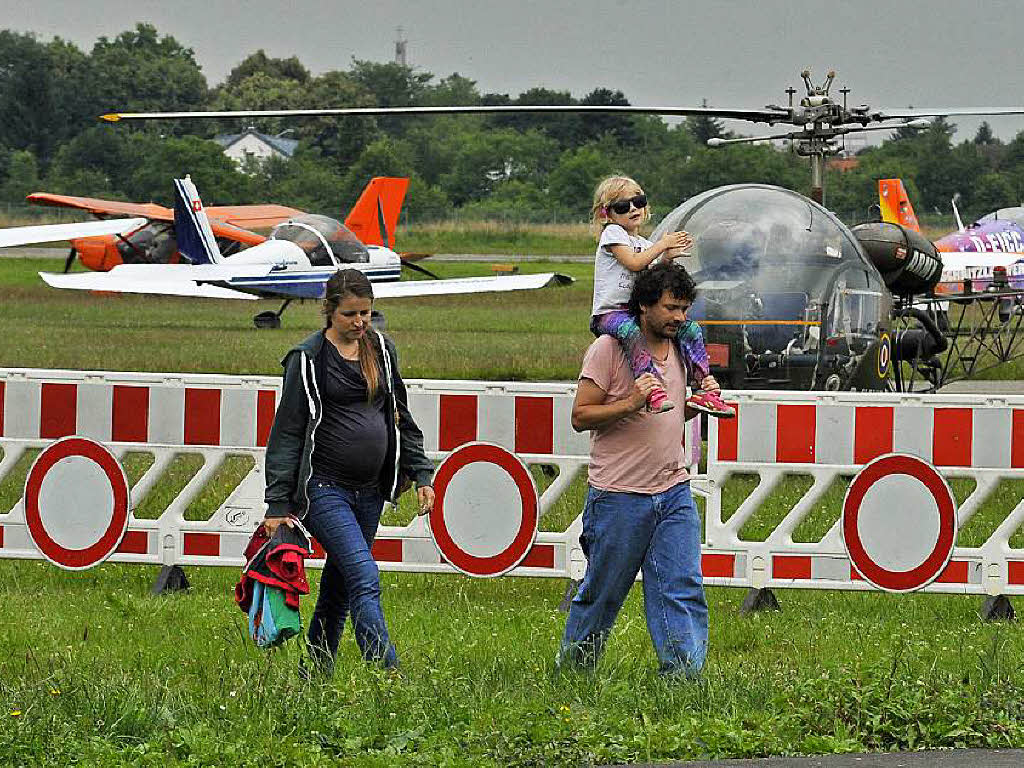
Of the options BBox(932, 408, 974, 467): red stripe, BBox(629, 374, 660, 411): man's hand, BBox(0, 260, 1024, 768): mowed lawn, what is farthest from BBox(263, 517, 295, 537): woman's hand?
BBox(932, 408, 974, 467): red stripe

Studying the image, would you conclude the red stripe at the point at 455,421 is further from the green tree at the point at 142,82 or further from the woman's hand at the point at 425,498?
the green tree at the point at 142,82

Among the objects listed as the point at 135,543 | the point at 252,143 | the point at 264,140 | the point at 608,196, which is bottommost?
the point at 135,543

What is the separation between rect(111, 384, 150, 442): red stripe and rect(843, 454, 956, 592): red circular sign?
381 cm

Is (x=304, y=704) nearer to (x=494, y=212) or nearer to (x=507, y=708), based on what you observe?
(x=507, y=708)

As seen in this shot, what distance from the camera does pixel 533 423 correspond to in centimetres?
916

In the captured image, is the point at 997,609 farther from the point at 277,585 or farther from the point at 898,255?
the point at 898,255

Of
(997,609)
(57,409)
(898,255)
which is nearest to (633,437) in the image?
(997,609)

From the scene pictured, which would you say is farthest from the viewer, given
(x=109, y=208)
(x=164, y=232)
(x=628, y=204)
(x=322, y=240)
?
(x=109, y=208)

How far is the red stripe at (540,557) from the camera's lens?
9.19 meters

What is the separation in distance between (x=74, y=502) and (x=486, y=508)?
228 cm

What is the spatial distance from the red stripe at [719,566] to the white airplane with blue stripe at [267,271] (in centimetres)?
2502

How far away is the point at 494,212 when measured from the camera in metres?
90.9

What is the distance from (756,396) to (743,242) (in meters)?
4.95

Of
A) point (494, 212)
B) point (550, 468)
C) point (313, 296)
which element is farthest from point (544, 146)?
point (550, 468)
